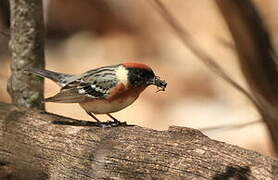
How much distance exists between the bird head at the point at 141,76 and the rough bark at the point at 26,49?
61 centimetres

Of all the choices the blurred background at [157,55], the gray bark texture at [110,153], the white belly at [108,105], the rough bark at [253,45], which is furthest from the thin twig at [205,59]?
the blurred background at [157,55]

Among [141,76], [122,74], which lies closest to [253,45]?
[141,76]

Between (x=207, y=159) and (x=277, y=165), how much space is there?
1.06ft

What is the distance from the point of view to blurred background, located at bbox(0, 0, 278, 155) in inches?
337

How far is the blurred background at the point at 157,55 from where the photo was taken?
8570mm

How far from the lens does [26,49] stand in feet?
15.3

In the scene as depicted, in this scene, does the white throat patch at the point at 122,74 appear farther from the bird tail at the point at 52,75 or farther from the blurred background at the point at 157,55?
the blurred background at the point at 157,55

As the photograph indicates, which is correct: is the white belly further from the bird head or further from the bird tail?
the bird tail

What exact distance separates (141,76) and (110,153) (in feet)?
3.44

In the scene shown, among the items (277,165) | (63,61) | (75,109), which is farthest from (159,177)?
(63,61)

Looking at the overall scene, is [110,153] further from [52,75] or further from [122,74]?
[52,75]

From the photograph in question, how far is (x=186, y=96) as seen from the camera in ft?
30.0

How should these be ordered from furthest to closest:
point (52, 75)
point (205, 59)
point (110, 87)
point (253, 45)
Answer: point (52, 75) < point (110, 87) < point (205, 59) < point (253, 45)

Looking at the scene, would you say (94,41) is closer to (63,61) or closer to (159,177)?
(63,61)
